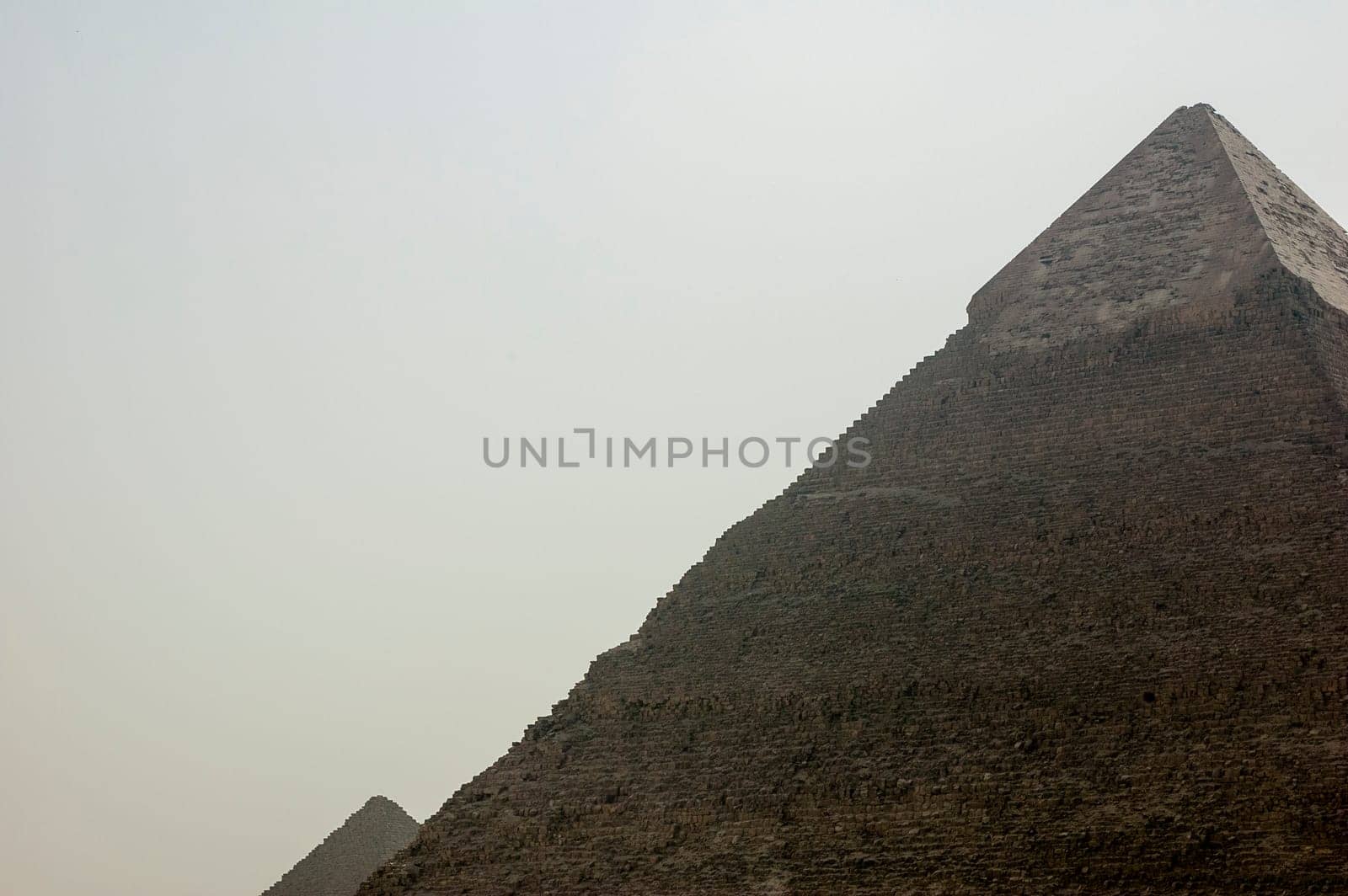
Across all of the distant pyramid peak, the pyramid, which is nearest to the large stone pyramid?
the distant pyramid peak

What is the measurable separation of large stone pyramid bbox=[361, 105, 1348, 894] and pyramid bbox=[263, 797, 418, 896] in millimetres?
18447

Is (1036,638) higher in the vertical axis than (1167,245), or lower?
lower

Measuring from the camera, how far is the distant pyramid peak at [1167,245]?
2016 cm

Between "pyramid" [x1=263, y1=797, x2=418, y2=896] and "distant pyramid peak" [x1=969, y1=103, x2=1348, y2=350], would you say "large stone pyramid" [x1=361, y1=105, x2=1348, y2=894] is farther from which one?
"pyramid" [x1=263, y1=797, x2=418, y2=896]

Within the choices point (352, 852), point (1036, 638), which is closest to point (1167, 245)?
point (1036, 638)

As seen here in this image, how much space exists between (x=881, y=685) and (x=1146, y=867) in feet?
12.1

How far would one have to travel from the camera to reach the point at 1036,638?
695 inches

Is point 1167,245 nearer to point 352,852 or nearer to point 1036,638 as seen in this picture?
point 1036,638

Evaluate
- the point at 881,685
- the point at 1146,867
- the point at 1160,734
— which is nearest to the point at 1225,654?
the point at 1160,734

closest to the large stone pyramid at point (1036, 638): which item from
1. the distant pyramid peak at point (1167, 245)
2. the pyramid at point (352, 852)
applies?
the distant pyramid peak at point (1167, 245)

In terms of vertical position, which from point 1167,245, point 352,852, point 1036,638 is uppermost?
point 1167,245

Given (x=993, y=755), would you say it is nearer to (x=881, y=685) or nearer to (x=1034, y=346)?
(x=881, y=685)

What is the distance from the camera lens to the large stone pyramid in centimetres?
1598

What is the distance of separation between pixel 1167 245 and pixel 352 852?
80.5 feet
